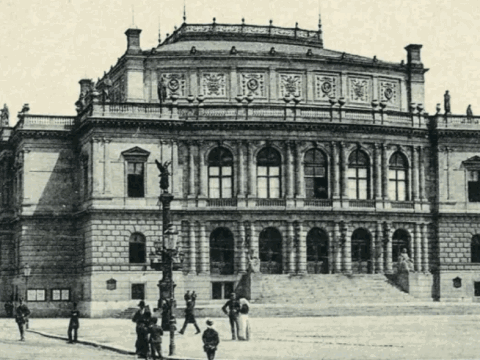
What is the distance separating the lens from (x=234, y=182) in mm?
63531

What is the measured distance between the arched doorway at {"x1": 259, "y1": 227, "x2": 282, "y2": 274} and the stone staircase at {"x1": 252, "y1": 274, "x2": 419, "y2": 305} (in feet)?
6.34

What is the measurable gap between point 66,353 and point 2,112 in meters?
47.3

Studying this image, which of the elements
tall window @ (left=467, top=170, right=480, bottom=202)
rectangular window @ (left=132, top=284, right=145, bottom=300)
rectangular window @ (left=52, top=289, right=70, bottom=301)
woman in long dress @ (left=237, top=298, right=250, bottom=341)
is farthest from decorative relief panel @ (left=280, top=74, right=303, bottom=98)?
woman in long dress @ (left=237, top=298, right=250, bottom=341)

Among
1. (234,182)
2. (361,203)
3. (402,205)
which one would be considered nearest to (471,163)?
(402,205)

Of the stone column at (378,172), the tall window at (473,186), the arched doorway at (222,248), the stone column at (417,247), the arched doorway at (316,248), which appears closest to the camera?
the arched doorway at (222,248)

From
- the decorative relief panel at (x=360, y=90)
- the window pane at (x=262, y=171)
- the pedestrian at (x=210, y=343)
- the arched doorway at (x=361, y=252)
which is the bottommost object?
the pedestrian at (x=210, y=343)

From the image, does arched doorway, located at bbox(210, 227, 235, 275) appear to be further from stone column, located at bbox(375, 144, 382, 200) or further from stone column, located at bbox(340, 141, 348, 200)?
stone column, located at bbox(375, 144, 382, 200)

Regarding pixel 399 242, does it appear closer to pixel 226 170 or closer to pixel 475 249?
pixel 475 249

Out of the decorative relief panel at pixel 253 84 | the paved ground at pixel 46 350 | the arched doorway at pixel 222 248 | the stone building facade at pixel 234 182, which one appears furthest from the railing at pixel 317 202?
the paved ground at pixel 46 350

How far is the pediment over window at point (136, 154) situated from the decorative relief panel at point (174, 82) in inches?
300

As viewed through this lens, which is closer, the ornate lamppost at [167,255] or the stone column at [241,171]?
the ornate lamppost at [167,255]

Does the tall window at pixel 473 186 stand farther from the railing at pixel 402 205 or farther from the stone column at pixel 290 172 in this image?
the stone column at pixel 290 172

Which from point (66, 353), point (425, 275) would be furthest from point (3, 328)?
point (425, 275)

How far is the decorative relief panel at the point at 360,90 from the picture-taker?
71000mm
